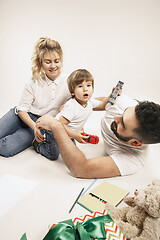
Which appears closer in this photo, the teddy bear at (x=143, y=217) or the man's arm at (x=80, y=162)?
the teddy bear at (x=143, y=217)

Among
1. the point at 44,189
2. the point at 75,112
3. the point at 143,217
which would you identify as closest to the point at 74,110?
A: the point at 75,112

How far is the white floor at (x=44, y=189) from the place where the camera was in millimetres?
1018

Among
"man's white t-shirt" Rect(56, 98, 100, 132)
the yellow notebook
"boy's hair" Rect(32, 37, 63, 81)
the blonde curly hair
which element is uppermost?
"boy's hair" Rect(32, 37, 63, 81)

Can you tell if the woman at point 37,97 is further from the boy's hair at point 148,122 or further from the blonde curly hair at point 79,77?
the boy's hair at point 148,122

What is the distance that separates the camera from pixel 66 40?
275cm

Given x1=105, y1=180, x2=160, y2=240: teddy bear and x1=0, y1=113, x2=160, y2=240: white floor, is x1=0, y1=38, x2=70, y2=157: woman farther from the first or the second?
x1=105, y1=180, x2=160, y2=240: teddy bear

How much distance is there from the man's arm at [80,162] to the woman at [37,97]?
363 mm

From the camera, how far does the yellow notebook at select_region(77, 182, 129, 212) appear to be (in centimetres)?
113

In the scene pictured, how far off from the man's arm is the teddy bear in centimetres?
37

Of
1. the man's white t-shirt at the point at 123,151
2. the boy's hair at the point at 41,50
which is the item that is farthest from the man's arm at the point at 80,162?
the boy's hair at the point at 41,50

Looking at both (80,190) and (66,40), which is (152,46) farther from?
(80,190)

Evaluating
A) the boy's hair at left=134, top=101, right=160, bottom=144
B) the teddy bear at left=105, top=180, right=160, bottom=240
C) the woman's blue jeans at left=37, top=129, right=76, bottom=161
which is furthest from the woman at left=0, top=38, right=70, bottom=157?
the teddy bear at left=105, top=180, right=160, bottom=240

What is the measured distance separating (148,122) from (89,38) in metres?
2.06

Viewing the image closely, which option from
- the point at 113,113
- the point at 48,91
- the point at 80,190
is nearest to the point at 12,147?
the point at 48,91
